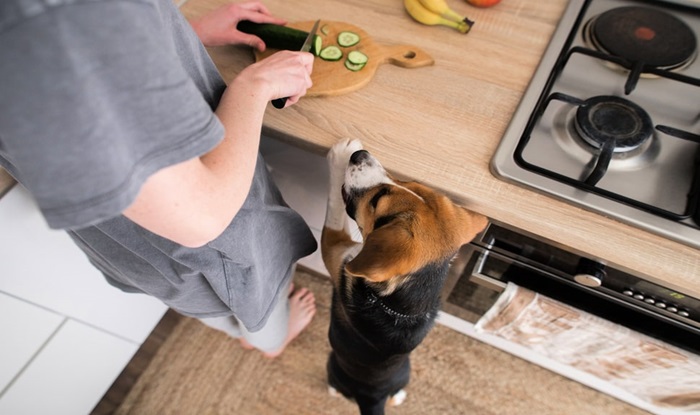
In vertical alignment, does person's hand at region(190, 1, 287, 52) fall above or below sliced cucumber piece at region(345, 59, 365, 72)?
above

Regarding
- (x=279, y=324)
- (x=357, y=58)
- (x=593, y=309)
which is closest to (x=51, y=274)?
(x=279, y=324)

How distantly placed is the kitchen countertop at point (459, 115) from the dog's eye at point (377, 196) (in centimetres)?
8

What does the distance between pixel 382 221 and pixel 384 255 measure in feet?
0.44

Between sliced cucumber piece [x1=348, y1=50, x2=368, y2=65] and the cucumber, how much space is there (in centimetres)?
7

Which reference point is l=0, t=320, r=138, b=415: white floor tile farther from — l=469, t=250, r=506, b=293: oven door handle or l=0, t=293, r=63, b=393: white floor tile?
l=469, t=250, r=506, b=293: oven door handle

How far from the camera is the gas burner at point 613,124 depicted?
2.77 ft

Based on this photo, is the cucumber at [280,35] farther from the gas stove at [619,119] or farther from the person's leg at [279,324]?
the person's leg at [279,324]

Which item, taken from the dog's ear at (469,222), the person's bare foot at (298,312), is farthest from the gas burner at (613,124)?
the person's bare foot at (298,312)

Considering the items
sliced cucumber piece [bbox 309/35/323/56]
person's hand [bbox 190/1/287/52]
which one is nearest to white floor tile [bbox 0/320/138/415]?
person's hand [bbox 190/1/287/52]

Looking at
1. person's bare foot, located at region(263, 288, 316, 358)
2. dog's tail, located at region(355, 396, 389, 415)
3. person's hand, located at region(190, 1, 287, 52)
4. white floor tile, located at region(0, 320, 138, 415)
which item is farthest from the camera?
person's bare foot, located at region(263, 288, 316, 358)

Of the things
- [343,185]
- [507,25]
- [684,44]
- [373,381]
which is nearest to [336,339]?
[373,381]

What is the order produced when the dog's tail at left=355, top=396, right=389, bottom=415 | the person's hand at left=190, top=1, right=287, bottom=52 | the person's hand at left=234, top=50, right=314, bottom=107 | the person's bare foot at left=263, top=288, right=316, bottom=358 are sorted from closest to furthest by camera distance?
the person's hand at left=234, top=50, right=314, bottom=107, the person's hand at left=190, top=1, right=287, bottom=52, the dog's tail at left=355, top=396, right=389, bottom=415, the person's bare foot at left=263, top=288, right=316, bottom=358

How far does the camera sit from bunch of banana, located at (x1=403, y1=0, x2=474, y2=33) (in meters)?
1.03

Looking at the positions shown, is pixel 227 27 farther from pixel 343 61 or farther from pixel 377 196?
pixel 377 196
